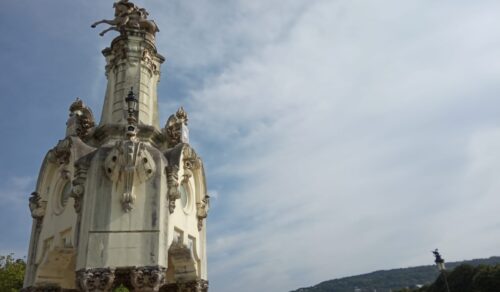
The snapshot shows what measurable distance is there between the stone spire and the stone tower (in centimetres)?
3

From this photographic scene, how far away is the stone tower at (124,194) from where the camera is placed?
9883 mm

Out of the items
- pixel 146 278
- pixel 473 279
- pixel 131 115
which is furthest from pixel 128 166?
pixel 473 279

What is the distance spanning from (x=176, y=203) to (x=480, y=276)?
51592 mm

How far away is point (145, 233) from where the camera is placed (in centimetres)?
1005

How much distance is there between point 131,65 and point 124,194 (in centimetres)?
469

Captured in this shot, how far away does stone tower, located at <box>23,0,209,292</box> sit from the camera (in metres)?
9.88

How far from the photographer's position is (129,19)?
1380 centimetres

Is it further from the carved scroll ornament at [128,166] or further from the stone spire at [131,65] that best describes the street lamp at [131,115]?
the stone spire at [131,65]

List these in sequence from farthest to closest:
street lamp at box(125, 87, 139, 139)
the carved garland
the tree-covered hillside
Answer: the tree-covered hillside, street lamp at box(125, 87, 139, 139), the carved garland

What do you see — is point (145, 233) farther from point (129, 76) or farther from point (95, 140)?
point (129, 76)

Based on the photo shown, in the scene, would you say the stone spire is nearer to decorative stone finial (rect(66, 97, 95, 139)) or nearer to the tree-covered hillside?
decorative stone finial (rect(66, 97, 95, 139))

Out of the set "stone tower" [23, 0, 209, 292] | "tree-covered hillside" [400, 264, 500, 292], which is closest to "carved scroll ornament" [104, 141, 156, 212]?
"stone tower" [23, 0, 209, 292]

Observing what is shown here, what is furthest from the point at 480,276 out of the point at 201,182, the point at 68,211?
the point at 68,211

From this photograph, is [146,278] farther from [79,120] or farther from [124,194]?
[79,120]
